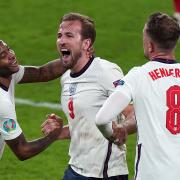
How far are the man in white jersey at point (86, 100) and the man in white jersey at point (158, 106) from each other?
0.85m

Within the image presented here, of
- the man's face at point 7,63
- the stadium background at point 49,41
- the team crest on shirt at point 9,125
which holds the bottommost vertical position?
the stadium background at point 49,41

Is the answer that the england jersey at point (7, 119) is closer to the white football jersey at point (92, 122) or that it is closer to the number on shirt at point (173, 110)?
the white football jersey at point (92, 122)

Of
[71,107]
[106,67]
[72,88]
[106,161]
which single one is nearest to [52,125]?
[71,107]

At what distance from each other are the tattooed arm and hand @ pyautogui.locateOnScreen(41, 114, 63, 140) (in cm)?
87

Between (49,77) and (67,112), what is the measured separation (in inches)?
37.0

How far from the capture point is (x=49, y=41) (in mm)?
15664

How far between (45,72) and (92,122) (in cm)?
117

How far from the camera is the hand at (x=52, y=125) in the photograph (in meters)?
7.01

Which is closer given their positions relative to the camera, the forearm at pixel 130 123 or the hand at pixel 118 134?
the hand at pixel 118 134

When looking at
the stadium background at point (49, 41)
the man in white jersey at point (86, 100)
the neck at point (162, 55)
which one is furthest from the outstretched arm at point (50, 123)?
the stadium background at point (49, 41)

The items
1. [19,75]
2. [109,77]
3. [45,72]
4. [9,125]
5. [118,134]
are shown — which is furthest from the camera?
[45,72]

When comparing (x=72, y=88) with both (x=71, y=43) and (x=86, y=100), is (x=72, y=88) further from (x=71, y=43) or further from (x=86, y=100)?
(x=71, y=43)

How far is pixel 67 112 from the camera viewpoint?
7031 millimetres

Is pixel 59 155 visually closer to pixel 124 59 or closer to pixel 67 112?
pixel 67 112
